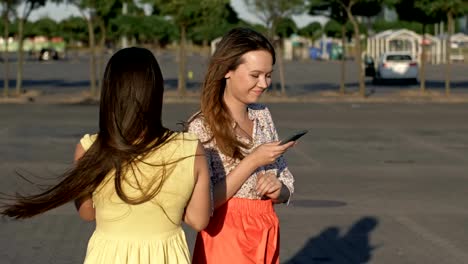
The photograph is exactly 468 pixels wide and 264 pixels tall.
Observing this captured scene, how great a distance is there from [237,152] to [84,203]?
0.67 metres

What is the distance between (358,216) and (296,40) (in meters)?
94.5

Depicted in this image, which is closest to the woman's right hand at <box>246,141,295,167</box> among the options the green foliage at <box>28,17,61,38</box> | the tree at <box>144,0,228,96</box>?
the tree at <box>144,0,228,96</box>

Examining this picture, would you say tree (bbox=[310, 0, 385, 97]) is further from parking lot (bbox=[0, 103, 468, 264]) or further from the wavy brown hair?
the wavy brown hair

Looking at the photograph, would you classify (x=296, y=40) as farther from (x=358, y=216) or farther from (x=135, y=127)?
(x=135, y=127)

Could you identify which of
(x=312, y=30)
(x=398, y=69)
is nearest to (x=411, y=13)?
(x=398, y=69)

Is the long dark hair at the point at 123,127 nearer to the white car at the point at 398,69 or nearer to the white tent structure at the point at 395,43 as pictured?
the white car at the point at 398,69

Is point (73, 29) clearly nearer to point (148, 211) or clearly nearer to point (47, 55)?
point (47, 55)

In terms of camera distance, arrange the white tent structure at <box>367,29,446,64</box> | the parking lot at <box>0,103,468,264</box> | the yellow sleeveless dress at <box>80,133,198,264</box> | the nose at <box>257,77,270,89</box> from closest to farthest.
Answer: the yellow sleeveless dress at <box>80,133,198,264</box> < the nose at <box>257,77,270,89</box> < the parking lot at <box>0,103,468,264</box> < the white tent structure at <box>367,29,446,64</box>

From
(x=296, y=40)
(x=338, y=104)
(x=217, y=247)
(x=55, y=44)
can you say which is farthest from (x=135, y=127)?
(x=55, y=44)

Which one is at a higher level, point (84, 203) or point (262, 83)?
point (262, 83)

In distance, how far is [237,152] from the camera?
13.6ft

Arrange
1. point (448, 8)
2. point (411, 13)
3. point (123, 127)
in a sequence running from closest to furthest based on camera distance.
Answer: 1. point (123, 127)
2. point (448, 8)
3. point (411, 13)

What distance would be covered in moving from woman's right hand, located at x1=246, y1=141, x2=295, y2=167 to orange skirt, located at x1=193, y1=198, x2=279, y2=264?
34 cm

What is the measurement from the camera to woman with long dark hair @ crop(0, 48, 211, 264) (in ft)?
11.5
